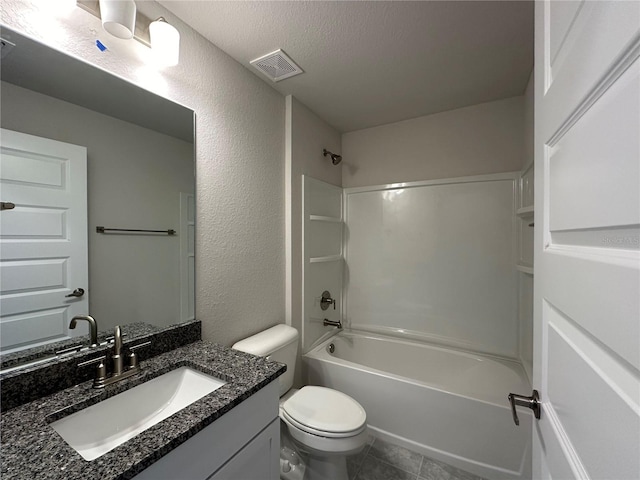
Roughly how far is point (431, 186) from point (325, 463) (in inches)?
82.7

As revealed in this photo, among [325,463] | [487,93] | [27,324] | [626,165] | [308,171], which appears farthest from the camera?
[308,171]

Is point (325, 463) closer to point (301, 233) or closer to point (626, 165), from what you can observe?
point (301, 233)

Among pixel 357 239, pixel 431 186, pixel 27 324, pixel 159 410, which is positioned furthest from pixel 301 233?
pixel 27 324

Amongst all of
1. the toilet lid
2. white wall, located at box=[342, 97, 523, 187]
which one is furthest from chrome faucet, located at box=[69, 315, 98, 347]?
white wall, located at box=[342, 97, 523, 187]

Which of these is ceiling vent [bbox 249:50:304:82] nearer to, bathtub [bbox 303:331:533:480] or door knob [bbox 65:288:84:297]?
door knob [bbox 65:288:84:297]

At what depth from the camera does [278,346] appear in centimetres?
163

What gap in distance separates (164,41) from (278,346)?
5.35 feet

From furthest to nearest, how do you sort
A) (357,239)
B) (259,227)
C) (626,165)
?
(357,239)
(259,227)
(626,165)

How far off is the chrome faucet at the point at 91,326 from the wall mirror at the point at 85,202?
2cm

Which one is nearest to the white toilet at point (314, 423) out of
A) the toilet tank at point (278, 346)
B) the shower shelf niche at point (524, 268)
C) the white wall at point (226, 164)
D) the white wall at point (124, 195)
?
the toilet tank at point (278, 346)

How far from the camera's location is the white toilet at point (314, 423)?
4.26 ft

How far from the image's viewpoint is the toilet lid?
1327 millimetres

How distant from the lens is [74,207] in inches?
38.7

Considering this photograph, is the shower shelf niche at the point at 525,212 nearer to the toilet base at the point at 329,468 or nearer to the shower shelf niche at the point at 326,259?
the shower shelf niche at the point at 326,259
